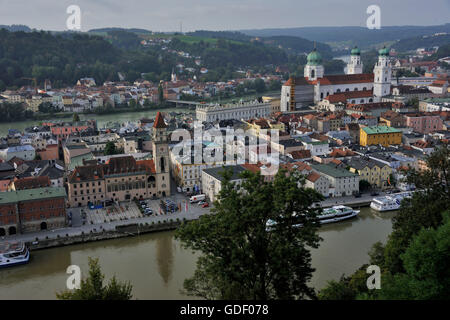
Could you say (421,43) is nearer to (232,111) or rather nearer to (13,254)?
(232,111)

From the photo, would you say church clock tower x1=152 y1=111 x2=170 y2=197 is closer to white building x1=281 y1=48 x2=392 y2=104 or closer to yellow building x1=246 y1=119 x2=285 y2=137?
yellow building x1=246 y1=119 x2=285 y2=137

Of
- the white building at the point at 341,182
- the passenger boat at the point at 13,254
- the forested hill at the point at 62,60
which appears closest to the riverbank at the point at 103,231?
the passenger boat at the point at 13,254

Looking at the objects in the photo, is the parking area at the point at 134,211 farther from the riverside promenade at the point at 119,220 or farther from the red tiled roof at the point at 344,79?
the red tiled roof at the point at 344,79

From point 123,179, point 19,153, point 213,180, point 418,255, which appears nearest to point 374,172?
point 213,180

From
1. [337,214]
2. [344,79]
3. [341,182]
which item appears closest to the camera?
[337,214]

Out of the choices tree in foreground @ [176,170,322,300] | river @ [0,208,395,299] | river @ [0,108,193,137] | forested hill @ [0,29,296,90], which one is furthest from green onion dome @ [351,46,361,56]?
tree in foreground @ [176,170,322,300]

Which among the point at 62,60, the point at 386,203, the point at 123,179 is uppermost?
the point at 62,60

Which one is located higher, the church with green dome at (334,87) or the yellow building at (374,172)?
the church with green dome at (334,87)

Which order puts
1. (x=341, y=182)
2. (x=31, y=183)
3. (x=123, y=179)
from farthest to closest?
(x=341, y=182), (x=123, y=179), (x=31, y=183)
